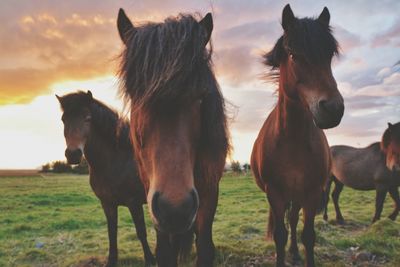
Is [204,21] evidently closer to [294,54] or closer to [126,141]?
[294,54]

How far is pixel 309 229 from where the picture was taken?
14.7ft

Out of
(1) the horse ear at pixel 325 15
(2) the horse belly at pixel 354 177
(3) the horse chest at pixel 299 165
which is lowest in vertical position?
(2) the horse belly at pixel 354 177

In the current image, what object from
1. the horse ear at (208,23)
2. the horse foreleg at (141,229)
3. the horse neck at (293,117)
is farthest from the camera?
the horse foreleg at (141,229)

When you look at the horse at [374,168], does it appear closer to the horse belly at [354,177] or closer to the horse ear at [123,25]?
the horse belly at [354,177]

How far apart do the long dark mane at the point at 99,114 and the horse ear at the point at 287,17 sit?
283 centimetres

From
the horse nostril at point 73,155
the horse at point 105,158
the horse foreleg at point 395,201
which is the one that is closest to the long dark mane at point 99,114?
the horse at point 105,158

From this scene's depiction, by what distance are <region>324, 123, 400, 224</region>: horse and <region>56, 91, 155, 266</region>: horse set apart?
5726 millimetres

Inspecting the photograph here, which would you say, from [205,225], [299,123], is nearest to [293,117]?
[299,123]

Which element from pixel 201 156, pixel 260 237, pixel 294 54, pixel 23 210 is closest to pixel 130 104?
pixel 201 156

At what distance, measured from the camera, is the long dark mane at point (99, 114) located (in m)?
5.52

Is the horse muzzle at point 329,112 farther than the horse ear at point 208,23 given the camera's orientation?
Yes

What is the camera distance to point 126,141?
6.05 m

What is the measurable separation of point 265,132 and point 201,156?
2.64 metres

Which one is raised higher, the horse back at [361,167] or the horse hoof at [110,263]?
the horse back at [361,167]
